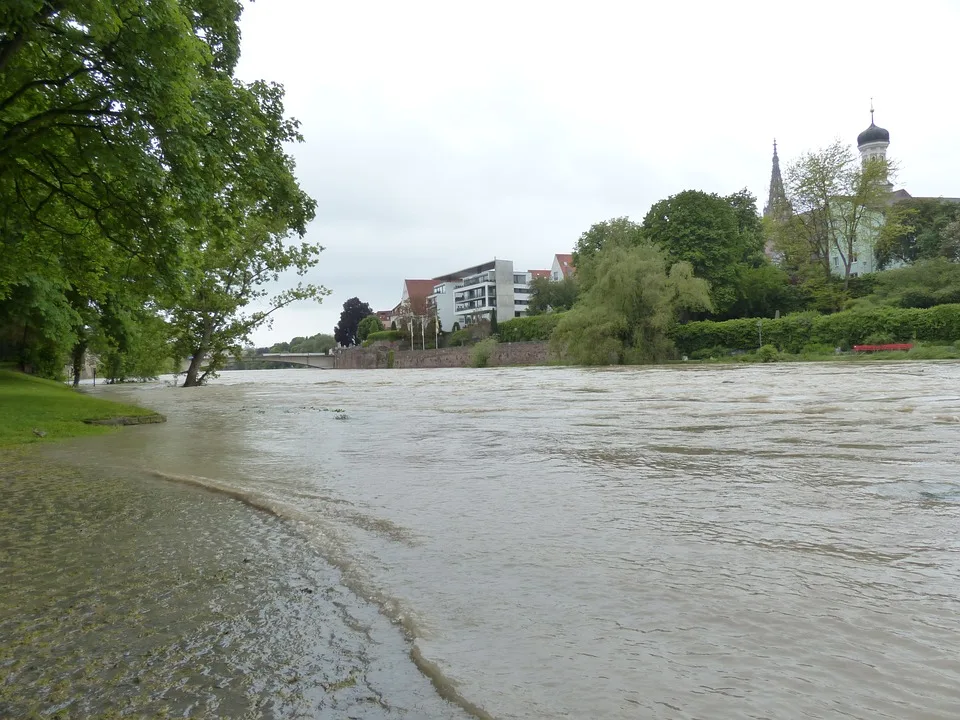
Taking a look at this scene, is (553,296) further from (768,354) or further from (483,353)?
(768,354)

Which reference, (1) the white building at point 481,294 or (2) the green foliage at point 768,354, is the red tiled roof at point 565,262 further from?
(2) the green foliage at point 768,354

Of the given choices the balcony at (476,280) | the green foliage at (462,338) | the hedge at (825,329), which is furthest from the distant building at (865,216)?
the balcony at (476,280)

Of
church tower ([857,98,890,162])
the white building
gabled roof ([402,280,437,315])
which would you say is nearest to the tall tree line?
church tower ([857,98,890,162])

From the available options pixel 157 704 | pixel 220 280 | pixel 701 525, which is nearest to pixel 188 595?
pixel 157 704

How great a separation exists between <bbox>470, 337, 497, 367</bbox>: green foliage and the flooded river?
244ft

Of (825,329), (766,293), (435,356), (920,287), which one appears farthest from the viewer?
(435,356)

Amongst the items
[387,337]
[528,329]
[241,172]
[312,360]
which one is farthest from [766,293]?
[312,360]

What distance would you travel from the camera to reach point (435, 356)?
344 feet

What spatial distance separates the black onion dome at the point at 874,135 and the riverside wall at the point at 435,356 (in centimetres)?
5334

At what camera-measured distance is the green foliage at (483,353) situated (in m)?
84.1

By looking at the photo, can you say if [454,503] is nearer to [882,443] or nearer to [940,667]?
[940,667]

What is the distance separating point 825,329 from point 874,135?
54838 mm

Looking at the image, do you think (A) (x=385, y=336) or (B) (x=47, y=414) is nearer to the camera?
(B) (x=47, y=414)

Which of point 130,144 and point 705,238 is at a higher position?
point 705,238
